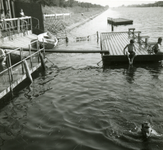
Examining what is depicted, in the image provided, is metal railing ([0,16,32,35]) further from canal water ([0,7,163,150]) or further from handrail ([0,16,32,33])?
canal water ([0,7,163,150])

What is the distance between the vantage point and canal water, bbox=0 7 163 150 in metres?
6.04

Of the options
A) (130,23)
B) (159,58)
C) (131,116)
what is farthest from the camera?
(130,23)

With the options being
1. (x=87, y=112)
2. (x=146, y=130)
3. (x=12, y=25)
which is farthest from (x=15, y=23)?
(x=146, y=130)

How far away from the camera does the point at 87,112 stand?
7770mm

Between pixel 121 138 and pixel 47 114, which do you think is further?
pixel 47 114

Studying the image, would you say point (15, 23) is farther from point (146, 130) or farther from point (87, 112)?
point (146, 130)

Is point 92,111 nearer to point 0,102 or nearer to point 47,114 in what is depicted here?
point 47,114

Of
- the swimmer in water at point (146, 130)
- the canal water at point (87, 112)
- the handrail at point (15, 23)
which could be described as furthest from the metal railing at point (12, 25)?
the swimmer in water at point (146, 130)

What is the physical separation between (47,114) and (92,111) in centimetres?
169

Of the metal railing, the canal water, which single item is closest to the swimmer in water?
the canal water

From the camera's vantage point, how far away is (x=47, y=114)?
7754 mm

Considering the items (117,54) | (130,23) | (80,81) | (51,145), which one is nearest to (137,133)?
(51,145)

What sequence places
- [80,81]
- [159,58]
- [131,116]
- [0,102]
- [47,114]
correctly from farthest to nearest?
A: 1. [159,58]
2. [80,81]
3. [0,102]
4. [47,114]
5. [131,116]

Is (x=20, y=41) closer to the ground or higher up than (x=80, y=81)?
higher up
